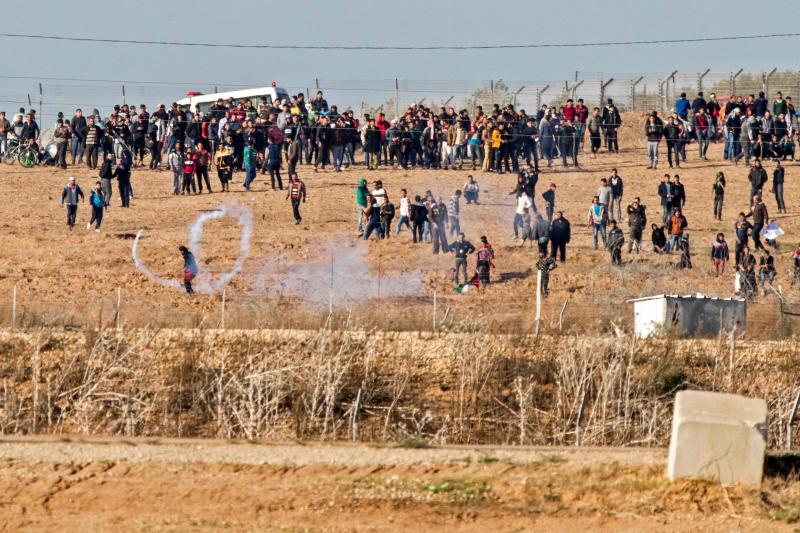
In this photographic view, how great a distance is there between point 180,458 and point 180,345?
708cm

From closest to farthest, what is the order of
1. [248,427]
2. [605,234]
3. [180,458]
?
[180,458] → [248,427] → [605,234]

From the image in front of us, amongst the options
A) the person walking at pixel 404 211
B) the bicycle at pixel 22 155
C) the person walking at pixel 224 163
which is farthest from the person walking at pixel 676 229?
the bicycle at pixel 22 155

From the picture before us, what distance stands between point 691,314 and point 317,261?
36.8ft

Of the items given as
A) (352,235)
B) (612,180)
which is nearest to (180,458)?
(352,235)

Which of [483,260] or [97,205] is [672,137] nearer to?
[483,260]

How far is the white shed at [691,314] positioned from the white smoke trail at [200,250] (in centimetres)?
1047

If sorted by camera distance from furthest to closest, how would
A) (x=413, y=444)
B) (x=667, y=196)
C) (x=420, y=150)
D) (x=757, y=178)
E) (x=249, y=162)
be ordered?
1. (x=420, y=150)
2. (x=249, y=162)
3. (x=757, y=178)
4. (x=667, y=196)
5. (x=413, y=444)

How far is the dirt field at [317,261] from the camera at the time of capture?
29.8 metres

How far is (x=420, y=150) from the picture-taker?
4556 centimetres

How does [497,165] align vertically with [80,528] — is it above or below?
above

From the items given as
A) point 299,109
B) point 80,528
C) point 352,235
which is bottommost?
point 80,528

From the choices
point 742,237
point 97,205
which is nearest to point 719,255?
point 742,237

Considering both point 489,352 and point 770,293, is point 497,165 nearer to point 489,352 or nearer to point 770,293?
point 770,293

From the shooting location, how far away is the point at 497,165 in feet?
147
